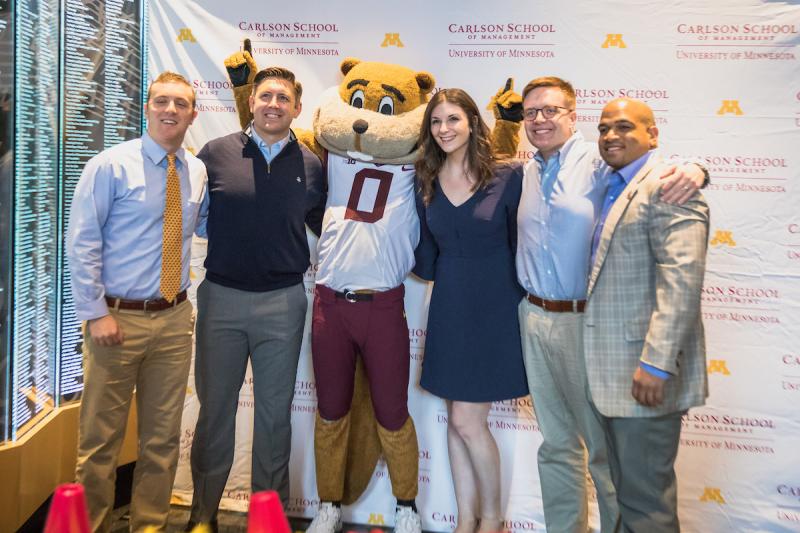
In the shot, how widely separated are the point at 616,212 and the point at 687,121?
1.08 m

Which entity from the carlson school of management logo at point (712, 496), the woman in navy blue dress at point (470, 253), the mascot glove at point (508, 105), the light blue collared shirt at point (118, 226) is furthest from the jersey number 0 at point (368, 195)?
the carlson school of management logo at point (712, 496)

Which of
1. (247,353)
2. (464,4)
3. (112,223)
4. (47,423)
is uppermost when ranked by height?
(464,4)

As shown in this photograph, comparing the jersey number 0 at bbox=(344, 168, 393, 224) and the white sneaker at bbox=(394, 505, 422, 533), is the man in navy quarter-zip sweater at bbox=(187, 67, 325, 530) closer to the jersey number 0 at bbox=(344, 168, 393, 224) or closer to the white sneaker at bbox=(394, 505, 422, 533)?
the jersey number 0 at bbox=(344, 168, 393, 224)

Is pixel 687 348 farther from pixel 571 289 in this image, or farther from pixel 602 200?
pixel 602 200

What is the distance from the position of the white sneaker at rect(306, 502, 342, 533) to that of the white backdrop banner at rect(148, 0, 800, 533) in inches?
12.0

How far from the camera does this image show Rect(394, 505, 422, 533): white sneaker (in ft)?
8.43

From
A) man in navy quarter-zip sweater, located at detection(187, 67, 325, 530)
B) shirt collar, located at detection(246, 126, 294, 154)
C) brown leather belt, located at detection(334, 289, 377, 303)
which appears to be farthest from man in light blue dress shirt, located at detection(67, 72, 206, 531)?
brown leather belt, located at detection(334, 289, 377, 303)

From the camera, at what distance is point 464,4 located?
2.76m

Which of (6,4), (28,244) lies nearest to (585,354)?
(28,244)

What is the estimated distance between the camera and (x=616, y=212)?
187cm

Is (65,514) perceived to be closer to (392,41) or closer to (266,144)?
(266,144)

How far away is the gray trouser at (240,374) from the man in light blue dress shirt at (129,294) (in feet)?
0.48

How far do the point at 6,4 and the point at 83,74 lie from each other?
1.66ft

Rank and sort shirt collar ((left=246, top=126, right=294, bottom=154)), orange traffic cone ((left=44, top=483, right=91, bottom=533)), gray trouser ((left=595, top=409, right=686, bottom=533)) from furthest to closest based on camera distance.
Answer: shirt collar ((left=246, top=126, right=294, bottom=154))
gray trouser ((left=595, top=409, right=686, bottom=533))
orange traffic cone ((left=44, top=483, right=91, bottom=533))
